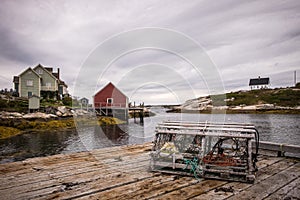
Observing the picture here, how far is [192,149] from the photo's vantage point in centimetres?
552

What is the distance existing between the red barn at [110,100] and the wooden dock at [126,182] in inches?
1465

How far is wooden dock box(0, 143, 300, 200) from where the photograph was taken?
348 cm

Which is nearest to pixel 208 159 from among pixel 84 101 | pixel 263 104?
pixel 84 101

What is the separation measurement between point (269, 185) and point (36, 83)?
45.4 m

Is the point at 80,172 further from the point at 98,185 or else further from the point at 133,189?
the point at 133,189

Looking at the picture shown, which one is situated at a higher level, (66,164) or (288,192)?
(288,192)

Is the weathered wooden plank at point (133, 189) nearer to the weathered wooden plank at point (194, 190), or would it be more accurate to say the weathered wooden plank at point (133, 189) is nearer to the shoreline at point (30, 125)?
the weathered wooden plank at point (194, 190)

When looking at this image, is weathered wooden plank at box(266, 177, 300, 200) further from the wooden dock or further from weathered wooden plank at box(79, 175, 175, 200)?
weathered wooden plank at box(79, 175, 175, 200)

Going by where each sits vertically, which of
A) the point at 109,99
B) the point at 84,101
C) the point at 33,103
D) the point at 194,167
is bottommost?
the point at 194,167

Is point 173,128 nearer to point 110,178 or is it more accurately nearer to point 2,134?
point 110,178

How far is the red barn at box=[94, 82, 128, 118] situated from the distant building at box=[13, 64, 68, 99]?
31.0ft

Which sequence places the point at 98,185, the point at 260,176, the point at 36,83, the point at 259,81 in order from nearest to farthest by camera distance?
1. the point at 98,185
2. the point at 260,176
3. the point at 36,83
4. the point at 259,81

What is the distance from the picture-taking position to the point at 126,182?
4.04 m

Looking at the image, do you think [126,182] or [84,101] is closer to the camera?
[126,182]
